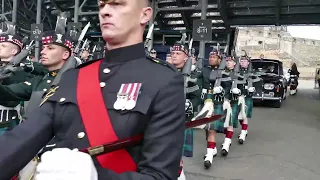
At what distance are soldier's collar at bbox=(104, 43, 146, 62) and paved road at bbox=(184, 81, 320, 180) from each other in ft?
12.5

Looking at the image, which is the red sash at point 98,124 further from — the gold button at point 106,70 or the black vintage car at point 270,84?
the black vintage car at point 270,84

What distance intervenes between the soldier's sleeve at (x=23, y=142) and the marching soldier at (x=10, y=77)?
2273mm

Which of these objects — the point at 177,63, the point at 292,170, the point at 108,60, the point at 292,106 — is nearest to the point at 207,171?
the point at 292,170

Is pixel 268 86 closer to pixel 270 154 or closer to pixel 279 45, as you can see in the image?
pixel 270 154

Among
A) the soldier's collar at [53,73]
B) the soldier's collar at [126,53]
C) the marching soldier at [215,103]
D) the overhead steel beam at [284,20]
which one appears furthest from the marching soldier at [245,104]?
the soldier's collar at [126,53]

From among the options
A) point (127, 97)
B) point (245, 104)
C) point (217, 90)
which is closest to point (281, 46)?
point (245, 104)

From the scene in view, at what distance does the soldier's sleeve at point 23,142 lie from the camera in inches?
44.4

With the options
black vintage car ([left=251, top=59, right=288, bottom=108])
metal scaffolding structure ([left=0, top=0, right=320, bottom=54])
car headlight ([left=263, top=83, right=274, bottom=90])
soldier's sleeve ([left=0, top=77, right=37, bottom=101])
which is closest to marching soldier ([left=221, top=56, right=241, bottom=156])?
metal scaffolding structure ([left=0, top=0, right=320, bottom=54])

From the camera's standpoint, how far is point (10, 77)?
3.39 meters

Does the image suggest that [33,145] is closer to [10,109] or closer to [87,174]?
[87,174]

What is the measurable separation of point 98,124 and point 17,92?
6.38ft

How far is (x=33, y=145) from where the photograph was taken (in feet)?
3.86

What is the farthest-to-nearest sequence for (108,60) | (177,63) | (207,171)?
(207,171) < (177,63) < (108,60)

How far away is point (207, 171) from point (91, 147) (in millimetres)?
4325
